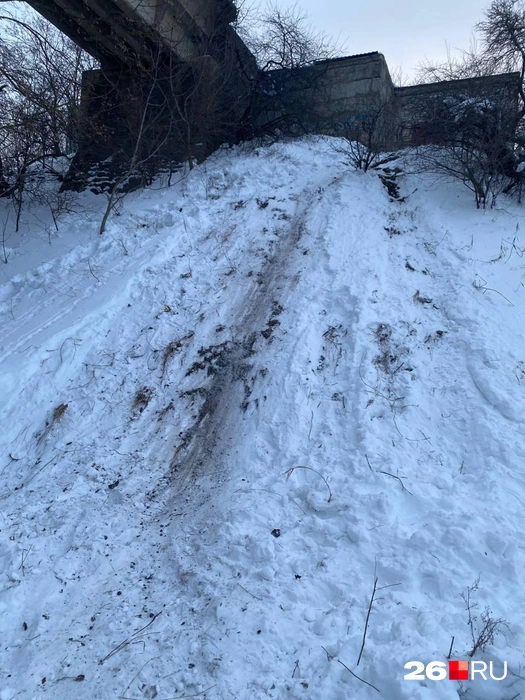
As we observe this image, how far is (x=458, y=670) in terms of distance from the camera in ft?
9.29

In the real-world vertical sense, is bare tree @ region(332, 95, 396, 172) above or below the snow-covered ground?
above

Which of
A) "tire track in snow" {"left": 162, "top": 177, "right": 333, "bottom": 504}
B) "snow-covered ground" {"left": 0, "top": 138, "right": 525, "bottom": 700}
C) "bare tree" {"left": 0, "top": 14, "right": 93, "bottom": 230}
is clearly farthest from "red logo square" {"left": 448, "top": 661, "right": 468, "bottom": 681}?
"bare tree" {"left": 0, "top": 14, "right": 93, "bottom": 230}

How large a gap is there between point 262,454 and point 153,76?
875cm

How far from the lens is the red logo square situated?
280cm

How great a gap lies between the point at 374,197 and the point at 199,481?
6783mm

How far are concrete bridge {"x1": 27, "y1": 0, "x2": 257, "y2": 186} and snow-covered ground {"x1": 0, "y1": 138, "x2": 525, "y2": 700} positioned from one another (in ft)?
9.28

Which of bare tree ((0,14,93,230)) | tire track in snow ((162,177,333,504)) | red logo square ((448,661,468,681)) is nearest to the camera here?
red logo square ((448,661,468,681))

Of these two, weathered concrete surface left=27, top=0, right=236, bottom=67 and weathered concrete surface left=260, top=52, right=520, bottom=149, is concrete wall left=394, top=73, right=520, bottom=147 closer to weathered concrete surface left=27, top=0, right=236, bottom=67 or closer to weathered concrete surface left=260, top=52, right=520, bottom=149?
weathered concrete surface left=260, top=52, right=520, bottom=149

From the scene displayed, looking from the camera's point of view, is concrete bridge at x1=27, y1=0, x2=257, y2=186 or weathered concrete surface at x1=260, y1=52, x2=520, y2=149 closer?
concrete bridge at x1=27, y1=0, x2=257, y2=186

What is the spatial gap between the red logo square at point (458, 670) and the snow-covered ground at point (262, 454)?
57mm

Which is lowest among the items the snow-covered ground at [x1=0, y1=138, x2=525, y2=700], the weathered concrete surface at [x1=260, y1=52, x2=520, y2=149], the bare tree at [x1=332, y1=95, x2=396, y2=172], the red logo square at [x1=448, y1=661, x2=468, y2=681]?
the red logo square at [x1=448, y1=661, x2=468, y2=681]

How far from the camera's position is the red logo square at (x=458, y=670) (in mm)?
2797

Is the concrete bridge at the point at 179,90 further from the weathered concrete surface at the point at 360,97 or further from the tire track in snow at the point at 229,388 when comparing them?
the tire track in snow at the point at 229,388

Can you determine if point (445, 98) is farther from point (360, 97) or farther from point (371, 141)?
point (360, 97)
